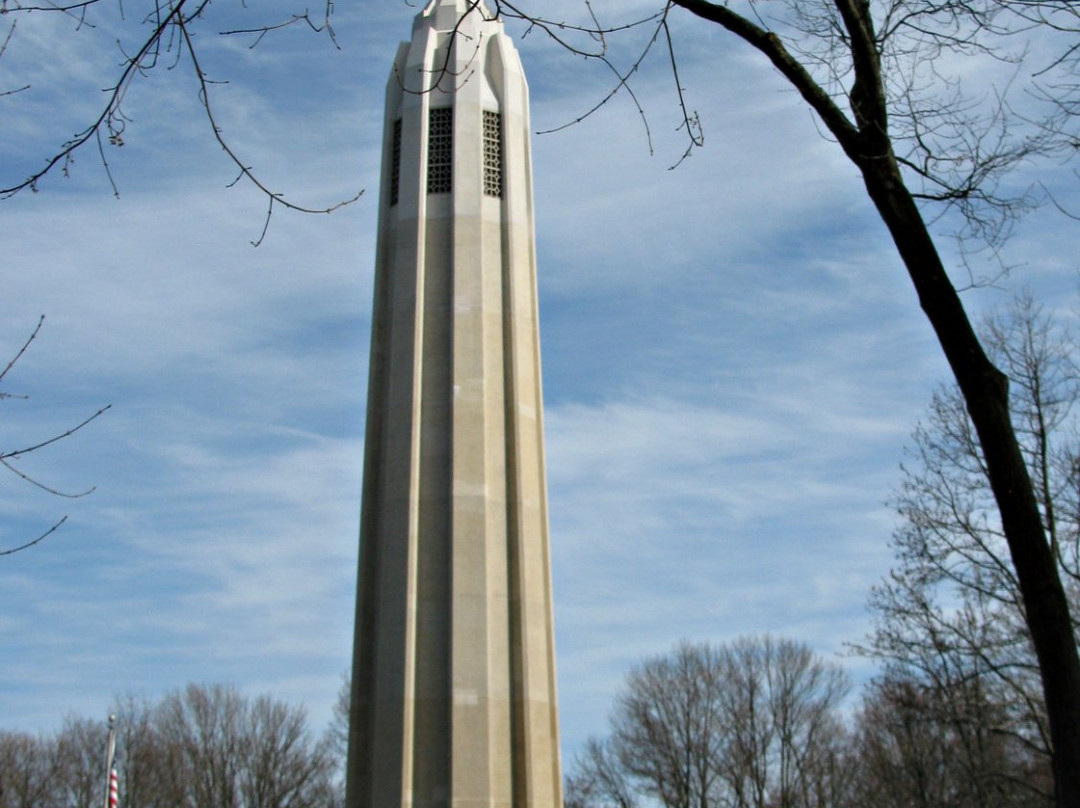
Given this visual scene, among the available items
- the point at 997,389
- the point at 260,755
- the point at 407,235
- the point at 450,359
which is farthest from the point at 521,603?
the point at 260,755

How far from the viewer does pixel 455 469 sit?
24.7 m

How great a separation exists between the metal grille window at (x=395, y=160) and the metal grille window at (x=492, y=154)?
1889mm

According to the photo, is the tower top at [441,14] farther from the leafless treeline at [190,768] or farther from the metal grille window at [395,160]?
the leafless treeline at [190,768]

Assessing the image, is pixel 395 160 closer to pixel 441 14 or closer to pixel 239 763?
pixel 441 14

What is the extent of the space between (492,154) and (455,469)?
7258 millimetres

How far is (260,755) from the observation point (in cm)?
5397

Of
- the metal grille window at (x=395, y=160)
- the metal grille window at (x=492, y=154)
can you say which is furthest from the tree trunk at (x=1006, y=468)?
the metal grille window at (x=395, y=160)

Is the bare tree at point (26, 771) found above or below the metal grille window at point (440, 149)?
below

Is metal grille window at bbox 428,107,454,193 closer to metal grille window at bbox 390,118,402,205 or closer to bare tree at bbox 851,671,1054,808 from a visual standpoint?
metal grille window at bbox 390,118,402,205

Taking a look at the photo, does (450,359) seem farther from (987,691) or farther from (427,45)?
(987,691)

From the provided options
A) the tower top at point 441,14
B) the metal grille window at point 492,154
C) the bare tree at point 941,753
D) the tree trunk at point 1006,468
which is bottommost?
the tree trunk at point 1006,468

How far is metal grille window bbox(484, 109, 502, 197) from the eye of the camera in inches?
1073

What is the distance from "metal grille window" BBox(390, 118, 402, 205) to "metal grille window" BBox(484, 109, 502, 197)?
6.20 ft

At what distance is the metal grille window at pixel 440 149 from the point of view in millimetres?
27141
